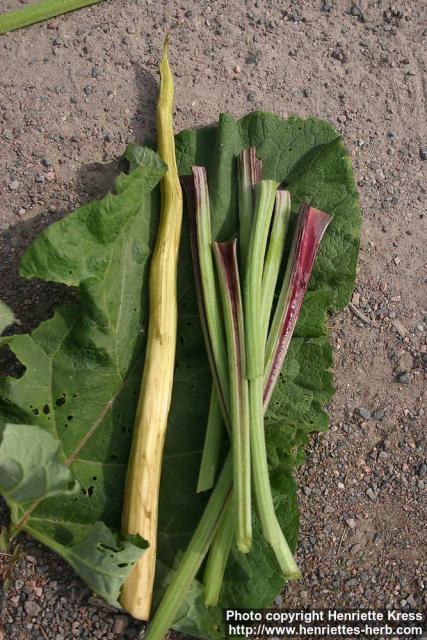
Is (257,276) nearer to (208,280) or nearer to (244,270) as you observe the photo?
(244,270)

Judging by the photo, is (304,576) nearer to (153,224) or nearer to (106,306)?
(106,306)

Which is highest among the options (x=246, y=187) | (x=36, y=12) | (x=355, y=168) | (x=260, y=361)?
(x=36, y=12)

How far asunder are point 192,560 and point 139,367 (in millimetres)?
892

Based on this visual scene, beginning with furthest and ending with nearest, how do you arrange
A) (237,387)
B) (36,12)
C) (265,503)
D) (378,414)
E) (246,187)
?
(36,12), (378,414), (246,187), (237,387), (265,503)

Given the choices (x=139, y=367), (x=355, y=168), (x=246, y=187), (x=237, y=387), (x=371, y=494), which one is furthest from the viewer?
(x=355, y=168)

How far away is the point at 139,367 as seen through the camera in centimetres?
326

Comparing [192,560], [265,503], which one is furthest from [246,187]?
[192,560]

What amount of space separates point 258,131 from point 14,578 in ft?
8.20

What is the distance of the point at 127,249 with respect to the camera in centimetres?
320

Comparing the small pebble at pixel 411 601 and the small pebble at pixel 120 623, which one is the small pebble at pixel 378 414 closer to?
the small pebble at pixel 411 601

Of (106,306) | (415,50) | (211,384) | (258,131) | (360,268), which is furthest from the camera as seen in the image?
(415,50)

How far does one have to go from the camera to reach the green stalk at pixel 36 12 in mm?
3930

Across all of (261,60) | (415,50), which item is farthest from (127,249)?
(415,50)

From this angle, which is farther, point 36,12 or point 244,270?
point 36,12
